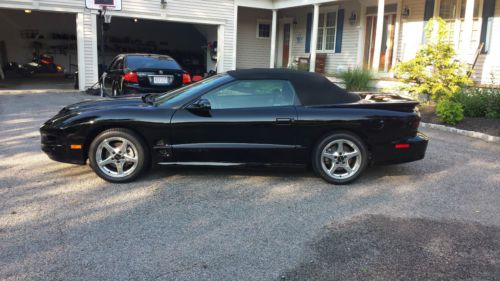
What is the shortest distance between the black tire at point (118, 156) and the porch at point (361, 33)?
9920mm

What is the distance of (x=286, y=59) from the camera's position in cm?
2169

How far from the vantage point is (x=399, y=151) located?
532 centimetres

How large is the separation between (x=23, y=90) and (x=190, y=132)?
40.3 ft

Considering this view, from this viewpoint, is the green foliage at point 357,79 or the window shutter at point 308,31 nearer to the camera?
the green foliage at point 357,79

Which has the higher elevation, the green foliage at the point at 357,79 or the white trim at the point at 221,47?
the white trim at the point at 221,47

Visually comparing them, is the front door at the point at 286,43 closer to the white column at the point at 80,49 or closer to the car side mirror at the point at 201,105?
the white column at the point at 80,49

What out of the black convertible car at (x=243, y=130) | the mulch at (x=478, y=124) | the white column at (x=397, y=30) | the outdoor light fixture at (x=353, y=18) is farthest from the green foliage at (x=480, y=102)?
the outdoor light fixture at (x=353, y=18)

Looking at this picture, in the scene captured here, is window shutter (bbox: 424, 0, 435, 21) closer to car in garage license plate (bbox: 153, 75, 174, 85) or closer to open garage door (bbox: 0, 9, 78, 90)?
car in garage license plate (bbox: 153, 75, 174, 85)

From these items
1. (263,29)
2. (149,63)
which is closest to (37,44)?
(263,29)

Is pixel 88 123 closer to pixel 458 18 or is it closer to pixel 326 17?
pixel 458 18

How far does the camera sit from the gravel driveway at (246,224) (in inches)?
126

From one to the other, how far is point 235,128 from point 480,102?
703 centimetres

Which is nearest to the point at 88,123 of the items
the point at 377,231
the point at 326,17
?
the point at 377,231

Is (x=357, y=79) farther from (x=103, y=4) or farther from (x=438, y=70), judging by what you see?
(x=103, y=4)
